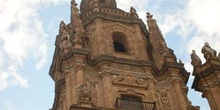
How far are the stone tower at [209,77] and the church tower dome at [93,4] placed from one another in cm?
703

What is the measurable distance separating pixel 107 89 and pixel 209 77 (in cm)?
544

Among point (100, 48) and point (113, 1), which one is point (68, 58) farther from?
point (113, 1)

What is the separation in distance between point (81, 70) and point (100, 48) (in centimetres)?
280

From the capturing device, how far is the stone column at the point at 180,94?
2714 cm

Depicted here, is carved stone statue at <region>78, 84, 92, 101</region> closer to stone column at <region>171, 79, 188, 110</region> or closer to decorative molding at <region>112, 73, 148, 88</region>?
decorative molding at <region>112, 73, 148, 88</region>

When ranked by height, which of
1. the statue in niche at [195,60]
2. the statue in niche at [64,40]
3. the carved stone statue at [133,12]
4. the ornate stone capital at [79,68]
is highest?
the carved stone statue at [133,12]

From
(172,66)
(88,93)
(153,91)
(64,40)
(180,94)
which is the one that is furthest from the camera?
(64,40)

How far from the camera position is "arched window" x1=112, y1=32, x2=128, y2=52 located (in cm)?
3259

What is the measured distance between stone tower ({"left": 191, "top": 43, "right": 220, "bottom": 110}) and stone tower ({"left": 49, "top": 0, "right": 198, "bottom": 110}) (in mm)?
702

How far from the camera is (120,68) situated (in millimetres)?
29172

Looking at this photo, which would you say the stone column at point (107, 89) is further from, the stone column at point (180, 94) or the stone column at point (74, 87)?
the stone column at point (180, 94)

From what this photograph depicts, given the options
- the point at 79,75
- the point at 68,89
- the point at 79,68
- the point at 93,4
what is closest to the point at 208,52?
the point at 79,68

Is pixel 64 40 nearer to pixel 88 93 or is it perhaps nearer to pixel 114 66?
pixel 114 66

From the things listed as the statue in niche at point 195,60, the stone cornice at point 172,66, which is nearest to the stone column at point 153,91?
the stone cornice at point 172,66
